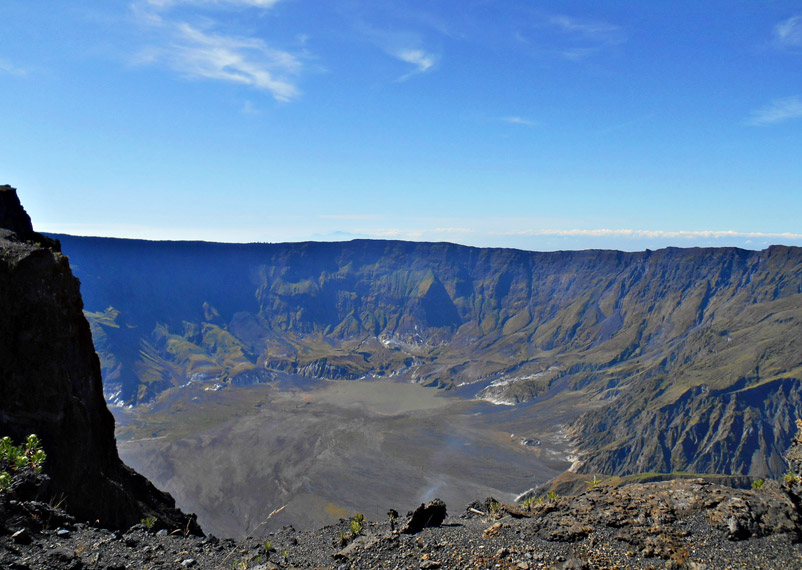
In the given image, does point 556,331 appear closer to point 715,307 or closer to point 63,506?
point 715,307

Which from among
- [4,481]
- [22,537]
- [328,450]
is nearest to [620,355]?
[328,450]

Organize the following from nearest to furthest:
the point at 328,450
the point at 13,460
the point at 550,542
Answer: the point at 550,542, the point at 13,460, the point at 328,450

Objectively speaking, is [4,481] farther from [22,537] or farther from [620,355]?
[620,355]

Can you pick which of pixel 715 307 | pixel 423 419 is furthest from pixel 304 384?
pixel 715 307

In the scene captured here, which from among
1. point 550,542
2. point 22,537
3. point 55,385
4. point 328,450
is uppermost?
point 55,385

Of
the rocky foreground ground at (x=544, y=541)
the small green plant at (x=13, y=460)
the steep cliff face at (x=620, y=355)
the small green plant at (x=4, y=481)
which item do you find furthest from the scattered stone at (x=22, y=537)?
the steep cliff face at (x=620, y=355)

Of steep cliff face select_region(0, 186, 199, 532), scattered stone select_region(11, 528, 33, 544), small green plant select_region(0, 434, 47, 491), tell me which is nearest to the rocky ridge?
scattered stone select_region(11, 528, 33, 544)
